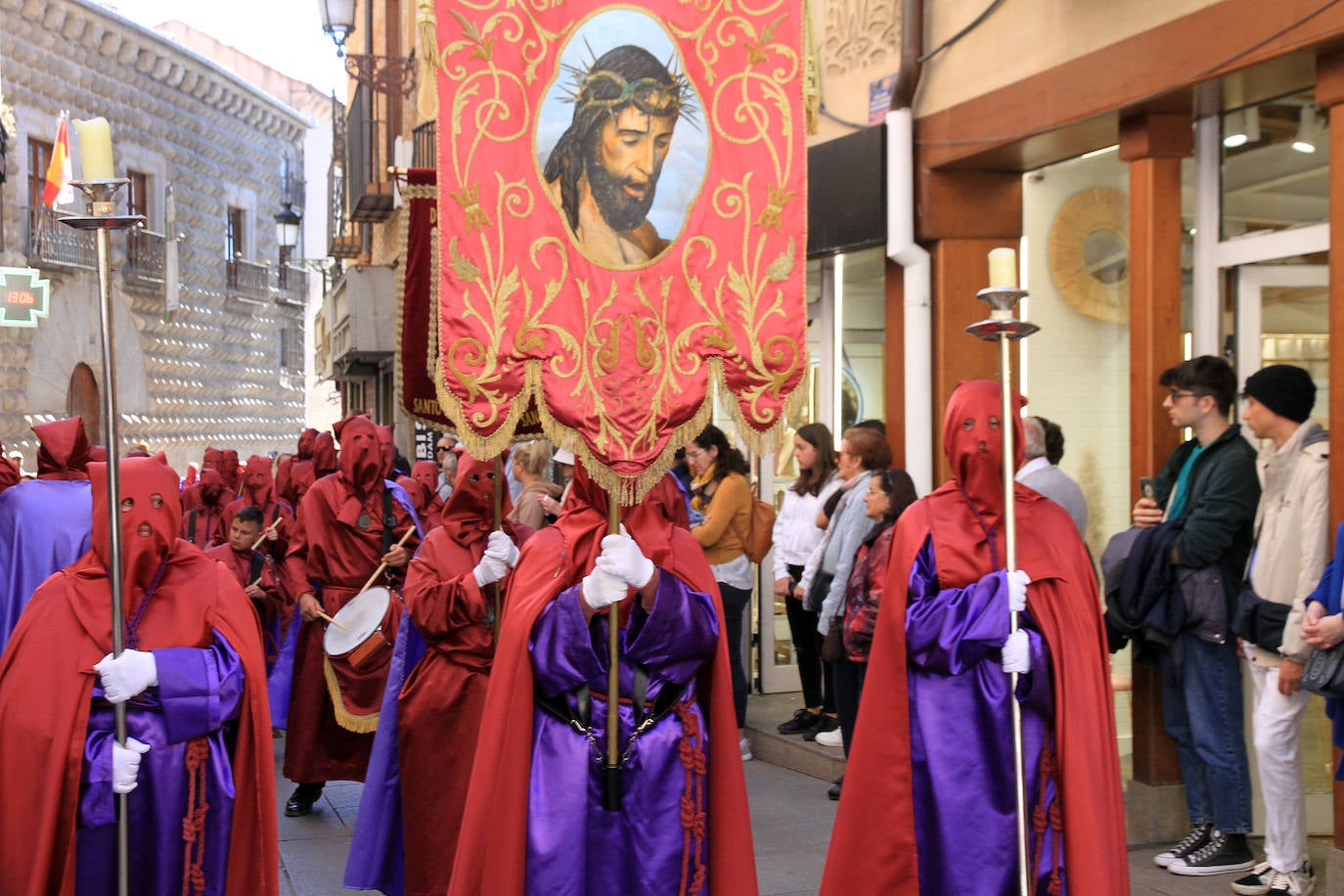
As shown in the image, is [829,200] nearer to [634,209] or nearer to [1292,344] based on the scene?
[1292,344]

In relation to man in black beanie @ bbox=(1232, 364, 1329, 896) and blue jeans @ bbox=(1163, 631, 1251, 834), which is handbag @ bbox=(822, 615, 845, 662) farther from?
man in black beanie @ bbox=(1232, 364, 1329, 896)

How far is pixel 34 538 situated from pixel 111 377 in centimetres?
281

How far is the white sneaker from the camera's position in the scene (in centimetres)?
866

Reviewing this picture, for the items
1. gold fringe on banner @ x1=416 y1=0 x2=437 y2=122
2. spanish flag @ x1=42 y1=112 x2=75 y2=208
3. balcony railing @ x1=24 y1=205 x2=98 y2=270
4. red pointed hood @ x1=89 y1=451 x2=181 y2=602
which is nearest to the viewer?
gold fringe on banner @ x1=416 y1=0 x2=437 y2=122

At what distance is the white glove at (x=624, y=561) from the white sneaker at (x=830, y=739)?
4792mm

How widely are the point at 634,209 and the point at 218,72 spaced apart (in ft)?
96.6

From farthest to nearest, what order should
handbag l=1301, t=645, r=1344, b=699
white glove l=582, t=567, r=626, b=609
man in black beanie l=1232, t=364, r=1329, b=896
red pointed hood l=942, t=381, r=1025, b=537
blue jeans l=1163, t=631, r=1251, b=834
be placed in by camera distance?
blue jeans l=1163, t=631, r=1251, b=834 → man in black beanie l=1232, t=364, r=1329, b=896 → handbag l=1301, t=645, r=1344, b=699 → red pointed hood l=942, t=381, r=1025, b=537 → white glove l=582, t=567, r=626, b=609

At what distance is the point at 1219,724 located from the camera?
6.14 m

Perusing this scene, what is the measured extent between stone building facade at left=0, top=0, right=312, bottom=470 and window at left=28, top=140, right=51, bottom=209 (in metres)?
0.03

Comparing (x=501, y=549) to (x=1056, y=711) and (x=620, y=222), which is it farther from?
(x=1056, y=711)

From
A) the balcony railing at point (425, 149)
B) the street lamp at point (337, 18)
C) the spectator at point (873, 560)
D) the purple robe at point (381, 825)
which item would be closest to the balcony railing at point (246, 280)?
the street lamp at point (337, 18)

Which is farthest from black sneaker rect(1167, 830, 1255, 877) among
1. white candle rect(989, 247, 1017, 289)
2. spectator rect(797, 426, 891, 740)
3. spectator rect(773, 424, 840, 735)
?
white candle rect(989, 247, 1017, 289)

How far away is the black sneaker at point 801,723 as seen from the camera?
9.12 metres

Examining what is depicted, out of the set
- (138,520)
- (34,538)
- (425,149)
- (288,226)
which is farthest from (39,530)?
(288,226)
